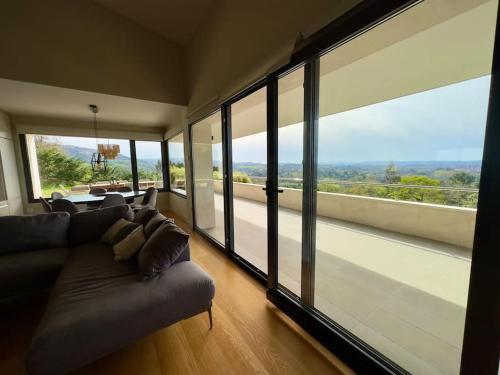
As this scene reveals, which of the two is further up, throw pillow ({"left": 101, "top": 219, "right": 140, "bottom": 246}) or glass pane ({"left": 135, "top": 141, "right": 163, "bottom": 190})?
glass pane ({"left": 135, "top": 141, "right": 163, "bottom": 190})

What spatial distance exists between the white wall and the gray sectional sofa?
105 inches

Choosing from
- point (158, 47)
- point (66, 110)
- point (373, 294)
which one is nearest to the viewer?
point (373, 294)

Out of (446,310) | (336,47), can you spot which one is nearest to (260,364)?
(446,310)

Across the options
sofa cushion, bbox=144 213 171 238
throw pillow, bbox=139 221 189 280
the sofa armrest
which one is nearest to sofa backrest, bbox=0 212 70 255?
sofa cushion, bbox=144 213 171 238

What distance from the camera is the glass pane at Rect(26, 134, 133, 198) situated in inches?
184

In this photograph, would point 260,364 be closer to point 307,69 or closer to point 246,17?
point 307,69

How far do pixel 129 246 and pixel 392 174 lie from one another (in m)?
2.58

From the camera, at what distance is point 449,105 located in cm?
130

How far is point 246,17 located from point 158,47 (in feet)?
7.69

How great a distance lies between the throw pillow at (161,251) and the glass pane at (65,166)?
3.82 metres

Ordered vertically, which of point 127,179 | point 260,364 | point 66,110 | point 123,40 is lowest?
point 260,364

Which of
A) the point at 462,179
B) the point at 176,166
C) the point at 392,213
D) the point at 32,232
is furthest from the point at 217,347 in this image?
the point at 176,166

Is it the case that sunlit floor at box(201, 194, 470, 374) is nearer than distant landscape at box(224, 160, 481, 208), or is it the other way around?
distant landscape at box(224, 160, 481, 208)

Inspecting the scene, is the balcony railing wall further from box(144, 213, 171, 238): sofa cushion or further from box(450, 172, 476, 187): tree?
box(144, 213, 171, 238): sofa cushion
